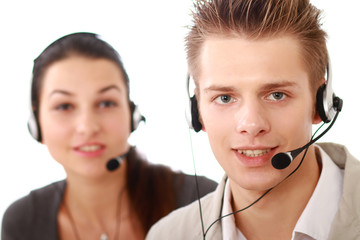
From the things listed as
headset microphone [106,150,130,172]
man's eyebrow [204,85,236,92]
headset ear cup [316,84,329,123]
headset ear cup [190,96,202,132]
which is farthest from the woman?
headset ear cup [316,84,329,123]

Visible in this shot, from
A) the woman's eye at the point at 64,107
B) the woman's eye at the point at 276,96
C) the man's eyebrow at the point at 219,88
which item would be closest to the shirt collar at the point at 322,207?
the woman's eye at the point at 276,96

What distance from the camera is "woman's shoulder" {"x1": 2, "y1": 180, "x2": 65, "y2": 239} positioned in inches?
77.3

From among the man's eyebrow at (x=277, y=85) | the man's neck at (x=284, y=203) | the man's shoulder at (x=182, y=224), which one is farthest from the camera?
the man's shoulder at (x=182, y=224)

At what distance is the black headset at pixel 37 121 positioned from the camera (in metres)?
1.91

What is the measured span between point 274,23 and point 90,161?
0.87 m

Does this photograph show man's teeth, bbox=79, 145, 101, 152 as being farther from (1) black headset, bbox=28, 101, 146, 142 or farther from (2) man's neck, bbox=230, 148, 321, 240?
(2) man's neck, bbox=230, 148, 321, 240

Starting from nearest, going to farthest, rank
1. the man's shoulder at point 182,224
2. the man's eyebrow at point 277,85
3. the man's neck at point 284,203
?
the man's eyebrow at point 277,85, the man's neck at point 284,203, the man's shoulder at point 182,224

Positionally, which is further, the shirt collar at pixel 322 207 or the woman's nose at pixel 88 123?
the woman's nose at pixel 88 123

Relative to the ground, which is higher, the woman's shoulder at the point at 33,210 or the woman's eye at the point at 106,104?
the woman's eye at the point at 106,104

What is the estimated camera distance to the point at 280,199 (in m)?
1.54

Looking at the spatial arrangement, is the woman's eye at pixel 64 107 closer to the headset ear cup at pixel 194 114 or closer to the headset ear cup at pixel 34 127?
the headset ear cup at pixel 34 127

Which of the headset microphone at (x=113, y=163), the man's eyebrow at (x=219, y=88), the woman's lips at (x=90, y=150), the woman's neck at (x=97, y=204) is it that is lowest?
the woman's neck at (x=97, y=204)

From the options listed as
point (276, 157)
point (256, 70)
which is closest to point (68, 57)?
point (256, 70)

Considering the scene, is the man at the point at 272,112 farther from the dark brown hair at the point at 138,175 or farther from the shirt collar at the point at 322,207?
the dark brown hair at the point at 138,175
